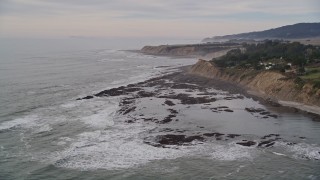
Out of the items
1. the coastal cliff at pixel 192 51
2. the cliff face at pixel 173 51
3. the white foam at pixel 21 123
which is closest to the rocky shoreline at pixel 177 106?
the white foam at pixel 21 123

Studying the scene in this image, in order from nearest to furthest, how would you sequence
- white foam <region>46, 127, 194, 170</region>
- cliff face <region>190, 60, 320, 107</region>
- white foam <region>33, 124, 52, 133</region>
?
1. white foam <region>46, 127, 194, 170</region>
2. white foam <region>33, 124, 52, 133</region>
3. cliff face <region>190, 60, 320, 107</region>

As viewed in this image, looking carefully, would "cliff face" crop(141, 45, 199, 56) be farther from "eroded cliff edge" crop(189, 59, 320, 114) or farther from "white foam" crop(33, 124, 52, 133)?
"white foam" crop(33, 124, 52, 133)

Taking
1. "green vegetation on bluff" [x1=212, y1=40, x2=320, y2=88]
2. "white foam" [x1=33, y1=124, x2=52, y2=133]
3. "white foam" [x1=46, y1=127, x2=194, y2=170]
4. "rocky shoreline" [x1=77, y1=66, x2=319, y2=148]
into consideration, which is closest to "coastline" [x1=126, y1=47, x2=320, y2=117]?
"rocky shoreline" [x1=77, y1=66, x2=319, y2=148]

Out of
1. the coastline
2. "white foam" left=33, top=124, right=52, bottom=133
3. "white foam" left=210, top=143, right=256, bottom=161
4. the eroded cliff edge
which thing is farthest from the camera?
the eroded cliff edge

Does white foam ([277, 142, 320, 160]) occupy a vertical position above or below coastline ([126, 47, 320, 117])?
below

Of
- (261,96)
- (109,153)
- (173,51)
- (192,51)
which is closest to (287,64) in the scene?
(261,96)

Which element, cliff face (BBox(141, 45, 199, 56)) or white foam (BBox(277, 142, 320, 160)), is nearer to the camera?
white foam (BBox(277, 142, 320, 160))

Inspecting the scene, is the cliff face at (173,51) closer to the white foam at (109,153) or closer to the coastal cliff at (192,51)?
the coastal cliff at (192,51)

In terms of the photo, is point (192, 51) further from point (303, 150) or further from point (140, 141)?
point (303, 150)
